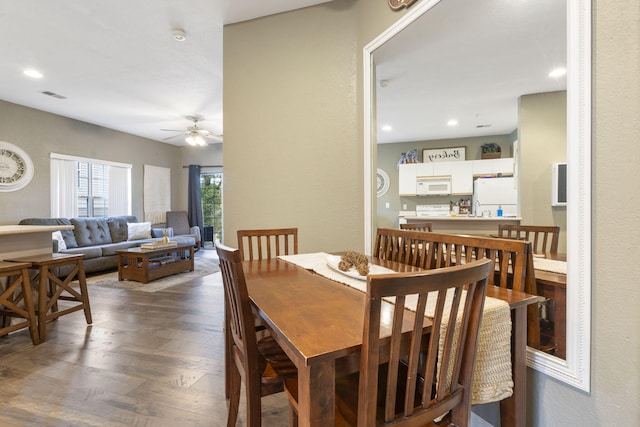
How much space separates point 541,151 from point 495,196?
1.99 feet

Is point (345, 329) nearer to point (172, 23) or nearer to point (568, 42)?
point (568, 42)

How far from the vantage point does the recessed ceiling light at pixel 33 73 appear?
136 inches

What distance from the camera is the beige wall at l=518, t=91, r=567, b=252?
3.70 feet

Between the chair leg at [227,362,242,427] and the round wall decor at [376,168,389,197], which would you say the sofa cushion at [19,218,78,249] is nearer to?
the chair leg at [227,362,242,427]

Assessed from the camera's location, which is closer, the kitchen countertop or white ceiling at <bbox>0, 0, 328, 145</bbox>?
the kitchen countertop

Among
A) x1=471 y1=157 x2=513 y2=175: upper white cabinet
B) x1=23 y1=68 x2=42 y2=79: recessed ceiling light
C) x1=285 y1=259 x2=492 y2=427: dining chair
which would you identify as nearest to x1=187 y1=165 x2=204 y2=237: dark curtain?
x1=23 y1=68 x2=42 y2=79: recessed ceiling light

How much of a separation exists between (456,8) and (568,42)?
40.2 inches

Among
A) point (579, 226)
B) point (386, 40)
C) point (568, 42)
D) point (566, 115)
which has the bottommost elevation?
point (579, 226)

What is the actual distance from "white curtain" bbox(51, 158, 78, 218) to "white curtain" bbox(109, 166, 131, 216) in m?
0.69

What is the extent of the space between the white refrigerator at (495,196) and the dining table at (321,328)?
710 mm

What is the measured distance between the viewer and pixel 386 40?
80.0 inches

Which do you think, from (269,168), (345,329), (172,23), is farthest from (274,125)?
(345,329)

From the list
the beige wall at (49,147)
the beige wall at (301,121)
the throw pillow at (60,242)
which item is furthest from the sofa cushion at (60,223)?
the beige wall at (301,121)

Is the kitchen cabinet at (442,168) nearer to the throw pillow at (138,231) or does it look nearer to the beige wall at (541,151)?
the beige wall at (541,151)
